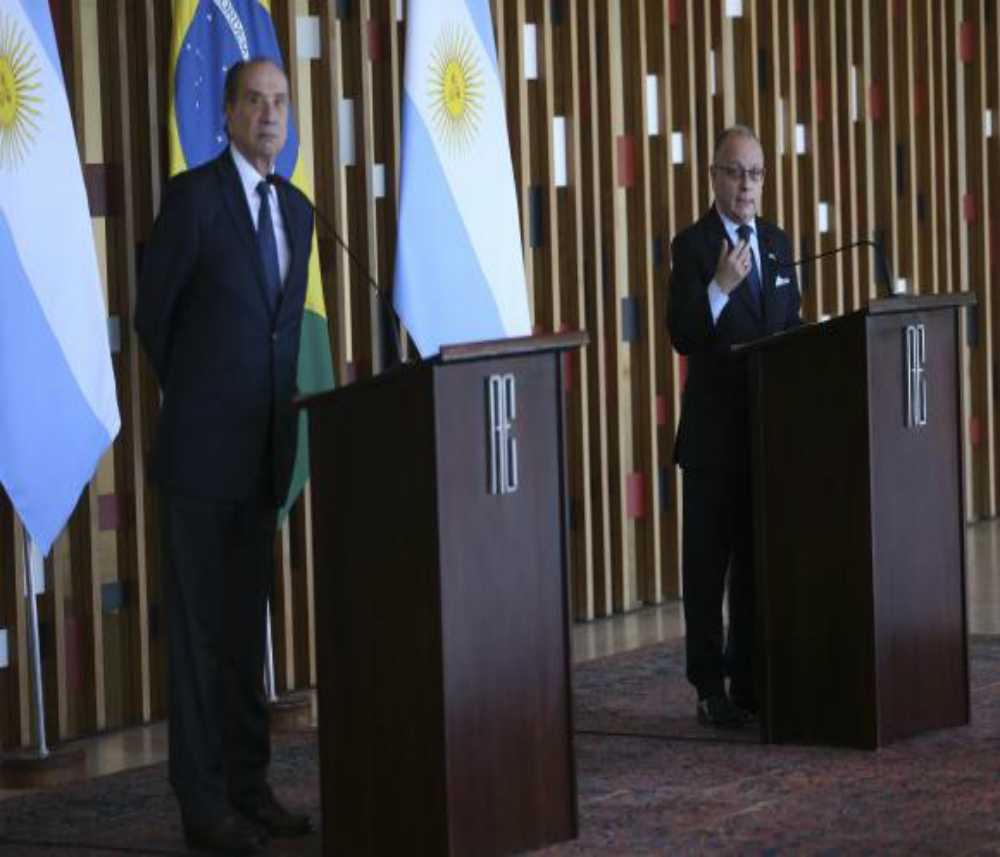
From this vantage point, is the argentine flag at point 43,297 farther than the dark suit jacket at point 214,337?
Yes

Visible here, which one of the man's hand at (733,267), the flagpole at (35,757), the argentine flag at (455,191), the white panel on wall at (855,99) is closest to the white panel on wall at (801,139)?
the white panel on wall at (855,99)

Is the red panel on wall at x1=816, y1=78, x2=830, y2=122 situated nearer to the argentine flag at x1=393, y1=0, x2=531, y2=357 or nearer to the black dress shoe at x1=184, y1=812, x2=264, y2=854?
the argentine flag at x1=393, y1=0, x2=531, y2=357

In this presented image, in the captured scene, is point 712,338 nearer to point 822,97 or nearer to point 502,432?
point 502,432

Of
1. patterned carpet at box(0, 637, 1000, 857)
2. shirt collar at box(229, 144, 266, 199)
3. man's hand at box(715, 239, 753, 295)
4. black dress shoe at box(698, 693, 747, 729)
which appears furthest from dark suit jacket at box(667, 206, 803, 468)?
shirt collar at box(229, 144, 266, 199)

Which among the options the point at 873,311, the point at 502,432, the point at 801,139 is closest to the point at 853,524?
the point at 873,311

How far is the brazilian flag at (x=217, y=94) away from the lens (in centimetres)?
612

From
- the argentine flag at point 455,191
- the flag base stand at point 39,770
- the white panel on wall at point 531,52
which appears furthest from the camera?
the white panel on wall at point 531,52

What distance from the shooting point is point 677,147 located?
863 centimetres

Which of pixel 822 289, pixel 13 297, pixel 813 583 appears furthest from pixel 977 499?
pixel 13 297

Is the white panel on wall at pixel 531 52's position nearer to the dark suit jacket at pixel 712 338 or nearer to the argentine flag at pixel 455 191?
the argentine flag at pixel 455 191

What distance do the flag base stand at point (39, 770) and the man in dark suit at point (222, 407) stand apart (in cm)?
117

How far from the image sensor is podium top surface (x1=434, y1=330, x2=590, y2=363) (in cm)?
419

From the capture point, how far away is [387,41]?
718 cm

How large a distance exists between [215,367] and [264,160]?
442 mm
